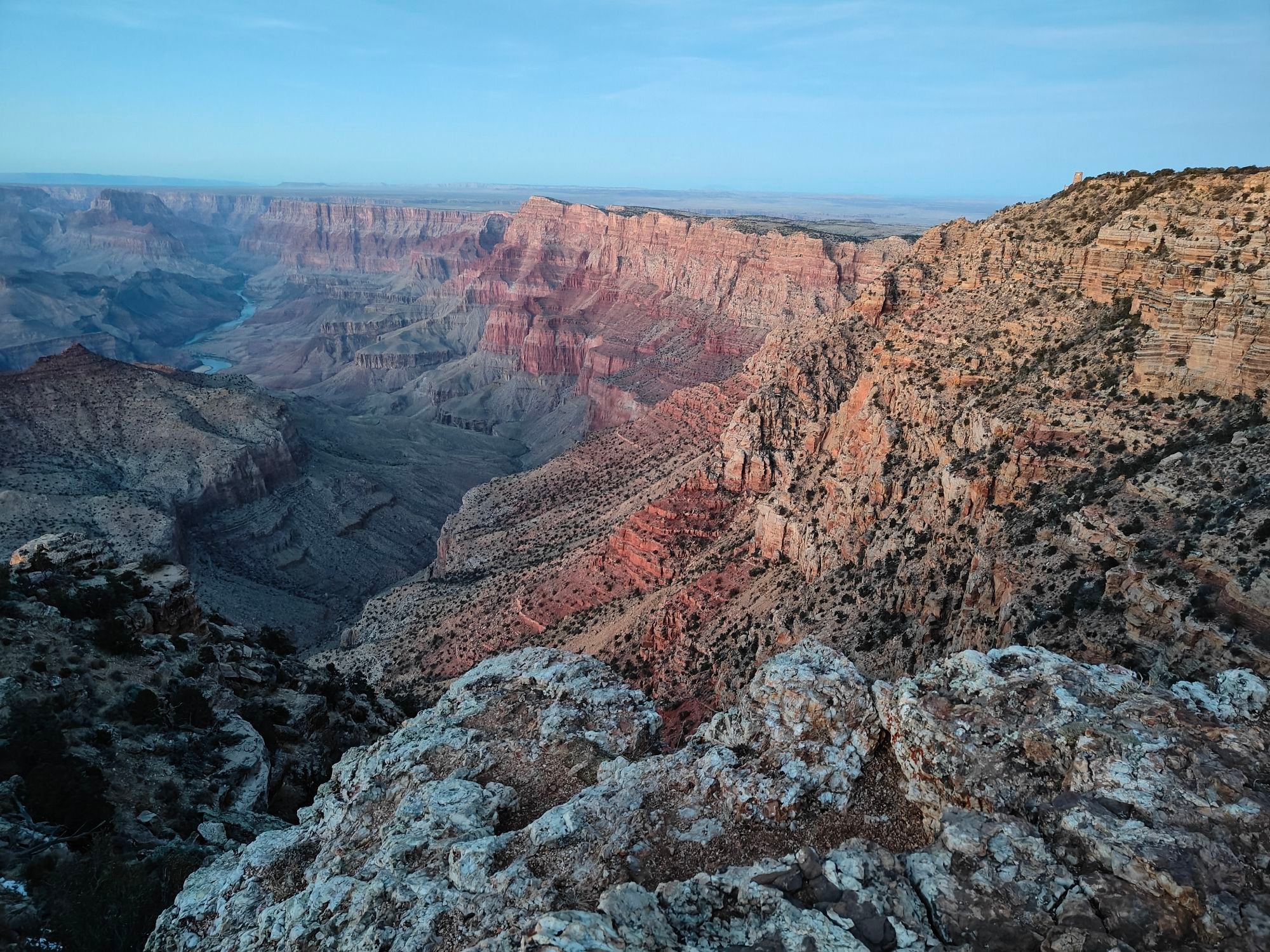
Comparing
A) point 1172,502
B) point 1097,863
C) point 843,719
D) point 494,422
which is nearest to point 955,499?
point 1172,502

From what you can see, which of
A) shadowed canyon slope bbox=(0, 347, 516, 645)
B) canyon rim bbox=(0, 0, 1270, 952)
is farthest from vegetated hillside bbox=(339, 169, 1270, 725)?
shadowed canyon slope bbox=(0, 347, 516, 645)

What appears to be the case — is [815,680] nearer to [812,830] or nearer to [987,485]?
[812,830]

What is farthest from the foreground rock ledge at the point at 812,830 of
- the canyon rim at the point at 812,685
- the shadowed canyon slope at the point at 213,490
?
the shadowed canyon slope at the point at 213,490

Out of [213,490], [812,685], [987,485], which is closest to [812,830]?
[812,685]

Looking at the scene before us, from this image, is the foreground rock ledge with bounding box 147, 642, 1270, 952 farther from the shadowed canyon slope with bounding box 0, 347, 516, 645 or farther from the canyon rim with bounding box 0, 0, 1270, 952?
the shadowed canyon slope with bounding box 0, 347, 516, 645

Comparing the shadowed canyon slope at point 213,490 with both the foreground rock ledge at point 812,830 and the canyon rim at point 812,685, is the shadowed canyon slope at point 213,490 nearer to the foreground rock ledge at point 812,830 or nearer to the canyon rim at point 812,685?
the canyon rim at point 812,685

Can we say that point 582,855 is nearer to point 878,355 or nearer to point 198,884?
point 198,884
